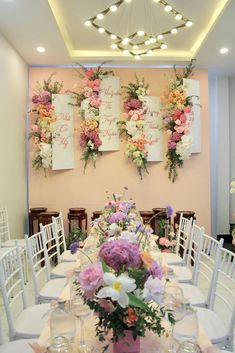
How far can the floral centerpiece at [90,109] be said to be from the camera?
5246mm

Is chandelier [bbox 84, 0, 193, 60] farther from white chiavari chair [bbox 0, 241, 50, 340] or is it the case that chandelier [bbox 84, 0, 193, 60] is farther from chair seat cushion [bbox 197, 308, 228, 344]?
chair seat cushion [bbox 197, 308, 228, 344]

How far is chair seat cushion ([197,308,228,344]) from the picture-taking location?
1.88m

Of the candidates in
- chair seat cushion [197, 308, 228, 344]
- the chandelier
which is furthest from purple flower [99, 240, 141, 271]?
the chandelier

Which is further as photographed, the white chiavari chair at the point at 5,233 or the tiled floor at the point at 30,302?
the white chiavari chair at the point at 5,233

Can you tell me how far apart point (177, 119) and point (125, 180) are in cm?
124

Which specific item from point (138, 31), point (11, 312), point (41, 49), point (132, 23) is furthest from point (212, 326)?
point (41, 49)

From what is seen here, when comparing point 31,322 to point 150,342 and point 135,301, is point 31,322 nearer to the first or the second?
point 150,342

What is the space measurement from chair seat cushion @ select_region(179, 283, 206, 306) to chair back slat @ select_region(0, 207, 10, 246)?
2.41 metres

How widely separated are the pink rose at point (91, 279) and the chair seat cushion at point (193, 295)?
1.43 m

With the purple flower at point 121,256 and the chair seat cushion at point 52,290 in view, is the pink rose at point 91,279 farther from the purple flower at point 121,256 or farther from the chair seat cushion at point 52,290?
the chair seat cushion at point 52,290

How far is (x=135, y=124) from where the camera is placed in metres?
5.25

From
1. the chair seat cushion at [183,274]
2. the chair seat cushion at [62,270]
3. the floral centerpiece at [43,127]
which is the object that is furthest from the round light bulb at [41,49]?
the chair seat cushion at [183,274]

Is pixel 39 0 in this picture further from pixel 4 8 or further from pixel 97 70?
pixel 97 70

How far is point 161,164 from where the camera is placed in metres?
5.50
